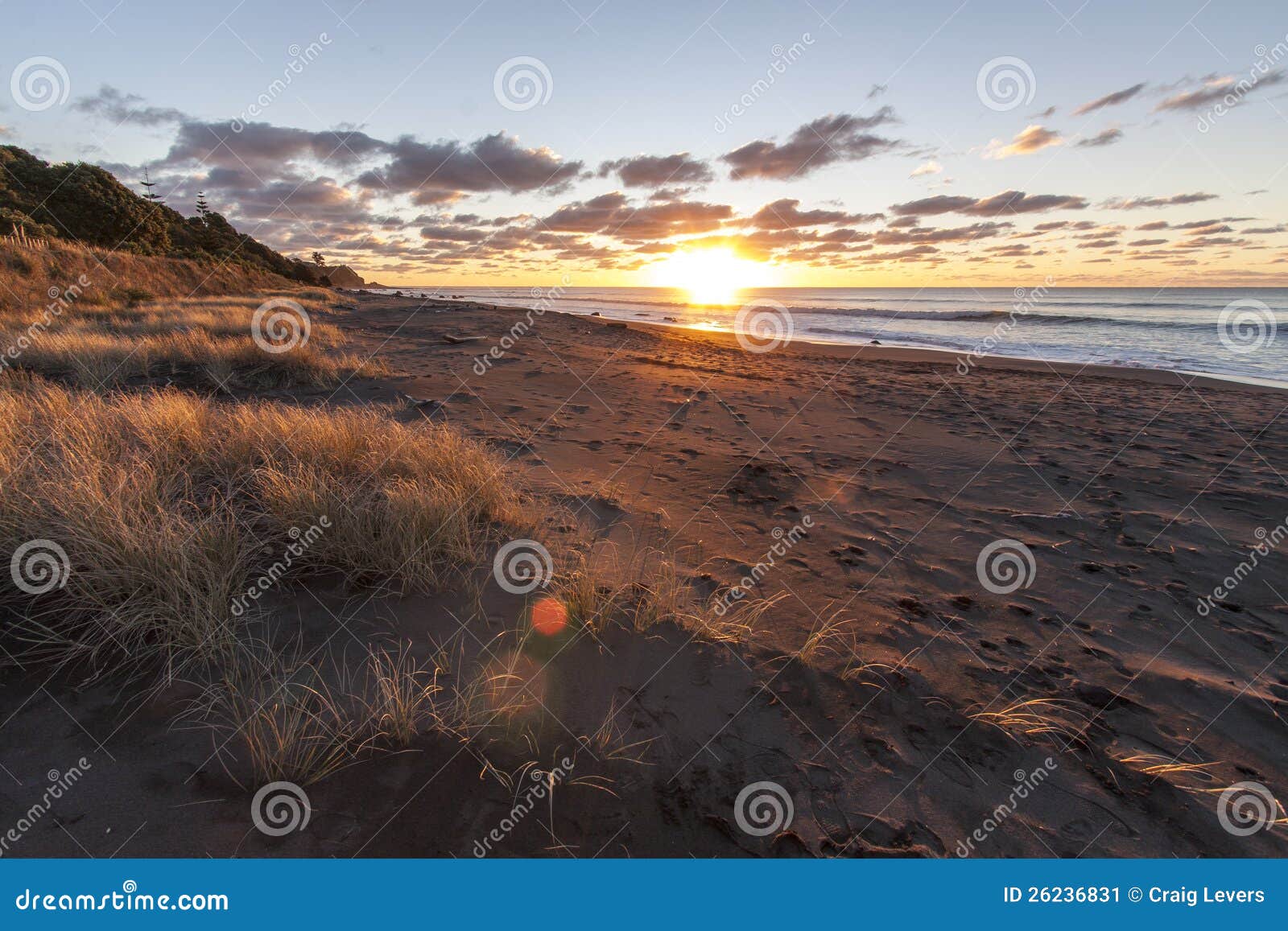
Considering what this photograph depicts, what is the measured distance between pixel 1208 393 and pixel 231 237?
6511cm

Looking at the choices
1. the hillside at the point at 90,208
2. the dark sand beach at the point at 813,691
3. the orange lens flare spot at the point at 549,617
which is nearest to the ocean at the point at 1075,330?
the dark sand beach at the point at 813,691

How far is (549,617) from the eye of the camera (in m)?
2.99

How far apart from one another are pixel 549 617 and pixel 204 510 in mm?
2489

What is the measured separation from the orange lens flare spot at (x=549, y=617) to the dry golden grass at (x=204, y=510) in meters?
0.58

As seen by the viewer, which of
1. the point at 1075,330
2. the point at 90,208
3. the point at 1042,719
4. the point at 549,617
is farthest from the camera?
the point at 90,208

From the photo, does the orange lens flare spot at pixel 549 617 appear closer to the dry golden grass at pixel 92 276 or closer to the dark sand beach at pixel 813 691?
the dark sand beach at pixel 813 691

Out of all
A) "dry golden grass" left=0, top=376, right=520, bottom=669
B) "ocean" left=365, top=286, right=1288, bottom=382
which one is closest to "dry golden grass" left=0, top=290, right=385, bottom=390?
"dry golden grass" left=0, top=376, right=520, bottom=669

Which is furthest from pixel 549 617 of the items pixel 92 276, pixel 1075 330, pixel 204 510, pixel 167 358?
pixel 1075 330

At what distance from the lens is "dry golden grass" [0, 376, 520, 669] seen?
2.50 meters

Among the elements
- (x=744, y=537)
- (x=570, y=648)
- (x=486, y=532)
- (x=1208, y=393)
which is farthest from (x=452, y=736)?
(x=1208, y=393)

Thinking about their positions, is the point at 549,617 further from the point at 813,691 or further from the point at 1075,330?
the point at 1075,330

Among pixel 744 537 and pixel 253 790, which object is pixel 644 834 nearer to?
pixel 253 790

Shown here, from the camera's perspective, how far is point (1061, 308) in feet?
136

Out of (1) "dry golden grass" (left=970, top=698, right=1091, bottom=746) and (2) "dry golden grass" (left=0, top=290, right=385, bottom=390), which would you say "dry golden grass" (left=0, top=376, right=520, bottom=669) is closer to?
(2) "dry golden grass" (left=0, top=290, right=385, bottom=390)
